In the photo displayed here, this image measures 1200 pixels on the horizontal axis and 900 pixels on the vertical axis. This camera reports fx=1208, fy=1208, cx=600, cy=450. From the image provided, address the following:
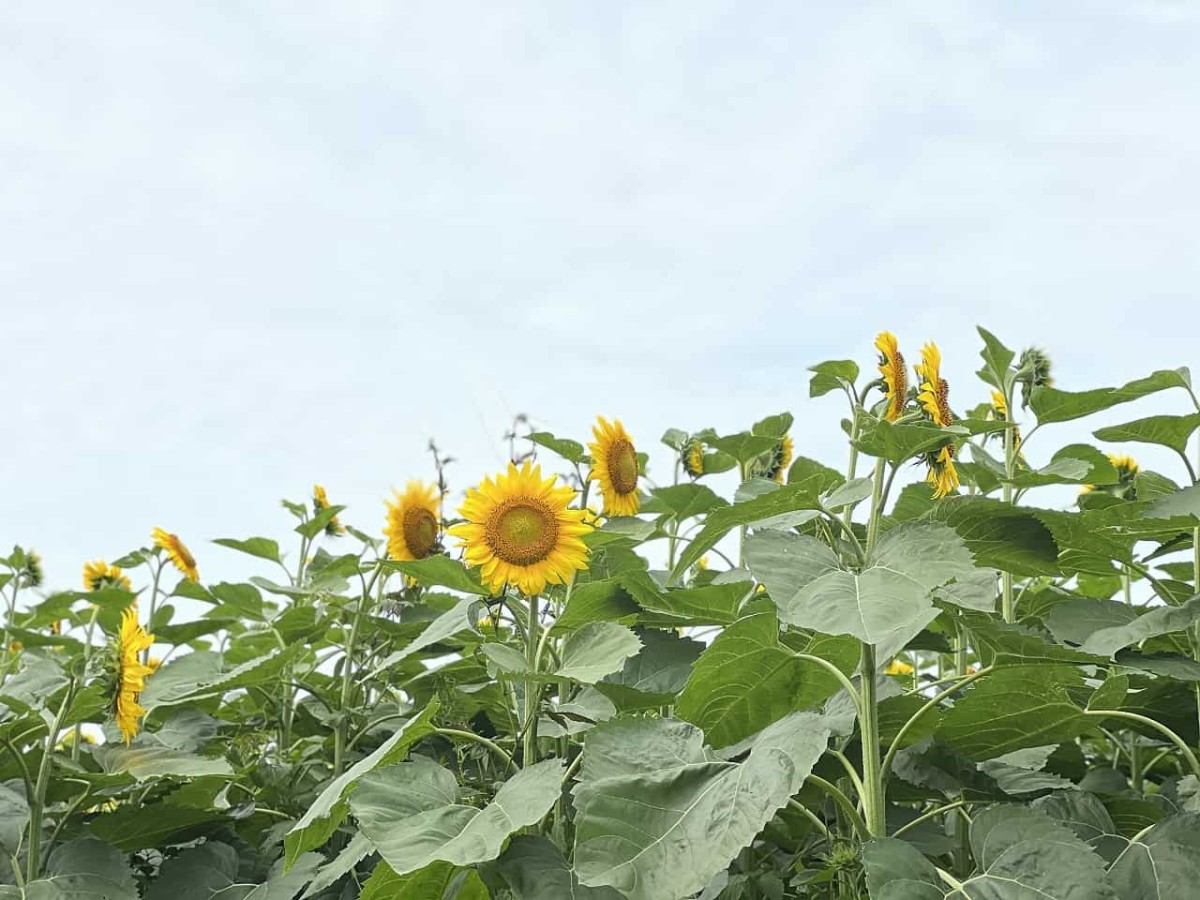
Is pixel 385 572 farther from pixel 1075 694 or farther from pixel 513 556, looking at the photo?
pixel 1075 694

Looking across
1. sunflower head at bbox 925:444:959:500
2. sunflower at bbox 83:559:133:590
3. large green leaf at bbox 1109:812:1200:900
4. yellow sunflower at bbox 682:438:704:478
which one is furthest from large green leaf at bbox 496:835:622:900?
sunflower at bbox 83:559:133:590

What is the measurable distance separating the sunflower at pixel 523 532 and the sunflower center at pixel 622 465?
0.56 m

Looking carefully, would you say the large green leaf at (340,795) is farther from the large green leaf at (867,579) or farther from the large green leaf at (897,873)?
the large green leaf at (897,873)

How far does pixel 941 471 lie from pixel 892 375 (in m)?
0.19

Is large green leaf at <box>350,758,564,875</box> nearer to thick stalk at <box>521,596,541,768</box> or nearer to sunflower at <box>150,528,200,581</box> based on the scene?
thick stalk at <box>521,596,541,768</box>

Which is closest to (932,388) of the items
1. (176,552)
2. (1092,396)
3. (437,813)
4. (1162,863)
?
(1092,396)

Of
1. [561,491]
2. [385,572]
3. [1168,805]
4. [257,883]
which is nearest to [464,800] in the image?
[561,491]

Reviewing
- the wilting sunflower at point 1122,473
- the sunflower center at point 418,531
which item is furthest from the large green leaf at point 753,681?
the wilting sunflower at point 1122,473

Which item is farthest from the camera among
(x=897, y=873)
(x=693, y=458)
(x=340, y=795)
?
(x=693, y=458)

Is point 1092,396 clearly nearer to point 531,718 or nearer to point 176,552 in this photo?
point 531,718

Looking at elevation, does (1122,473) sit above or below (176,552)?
below

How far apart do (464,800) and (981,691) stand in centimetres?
76

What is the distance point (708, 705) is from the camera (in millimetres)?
1772

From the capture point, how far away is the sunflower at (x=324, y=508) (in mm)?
3497
